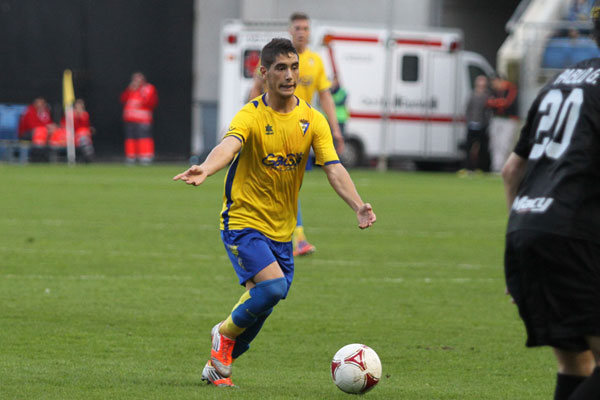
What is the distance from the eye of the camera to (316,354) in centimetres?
729

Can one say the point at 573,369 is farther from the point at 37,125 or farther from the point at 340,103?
the point at 37,125

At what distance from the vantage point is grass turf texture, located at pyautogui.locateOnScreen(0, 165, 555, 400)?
6.45m

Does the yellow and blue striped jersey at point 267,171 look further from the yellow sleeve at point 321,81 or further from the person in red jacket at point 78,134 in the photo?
the person in red jacket at point 78,134

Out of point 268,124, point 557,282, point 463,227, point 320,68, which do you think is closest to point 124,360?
point 268,124

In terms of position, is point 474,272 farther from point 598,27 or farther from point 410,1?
point 410,1

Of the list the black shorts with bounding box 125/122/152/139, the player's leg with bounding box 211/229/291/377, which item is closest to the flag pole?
the black shorts with bounding box 125/122/152/139

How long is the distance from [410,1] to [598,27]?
30179mm

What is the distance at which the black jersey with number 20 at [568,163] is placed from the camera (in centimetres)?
423

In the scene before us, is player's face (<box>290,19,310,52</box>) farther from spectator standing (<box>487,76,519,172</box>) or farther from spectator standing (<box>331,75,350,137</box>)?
spectator standing (<box>487,76,519,172</box>)

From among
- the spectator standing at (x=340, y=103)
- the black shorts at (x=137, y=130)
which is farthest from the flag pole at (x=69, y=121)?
the spectator standing at (x=340, y=103)

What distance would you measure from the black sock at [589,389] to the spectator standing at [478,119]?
23804mm

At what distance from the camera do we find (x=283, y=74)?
6.42 m

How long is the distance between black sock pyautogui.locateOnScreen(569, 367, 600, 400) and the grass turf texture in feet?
6.69

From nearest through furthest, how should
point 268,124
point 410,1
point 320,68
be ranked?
point 268,124 → point 320,68 → point 410,1
